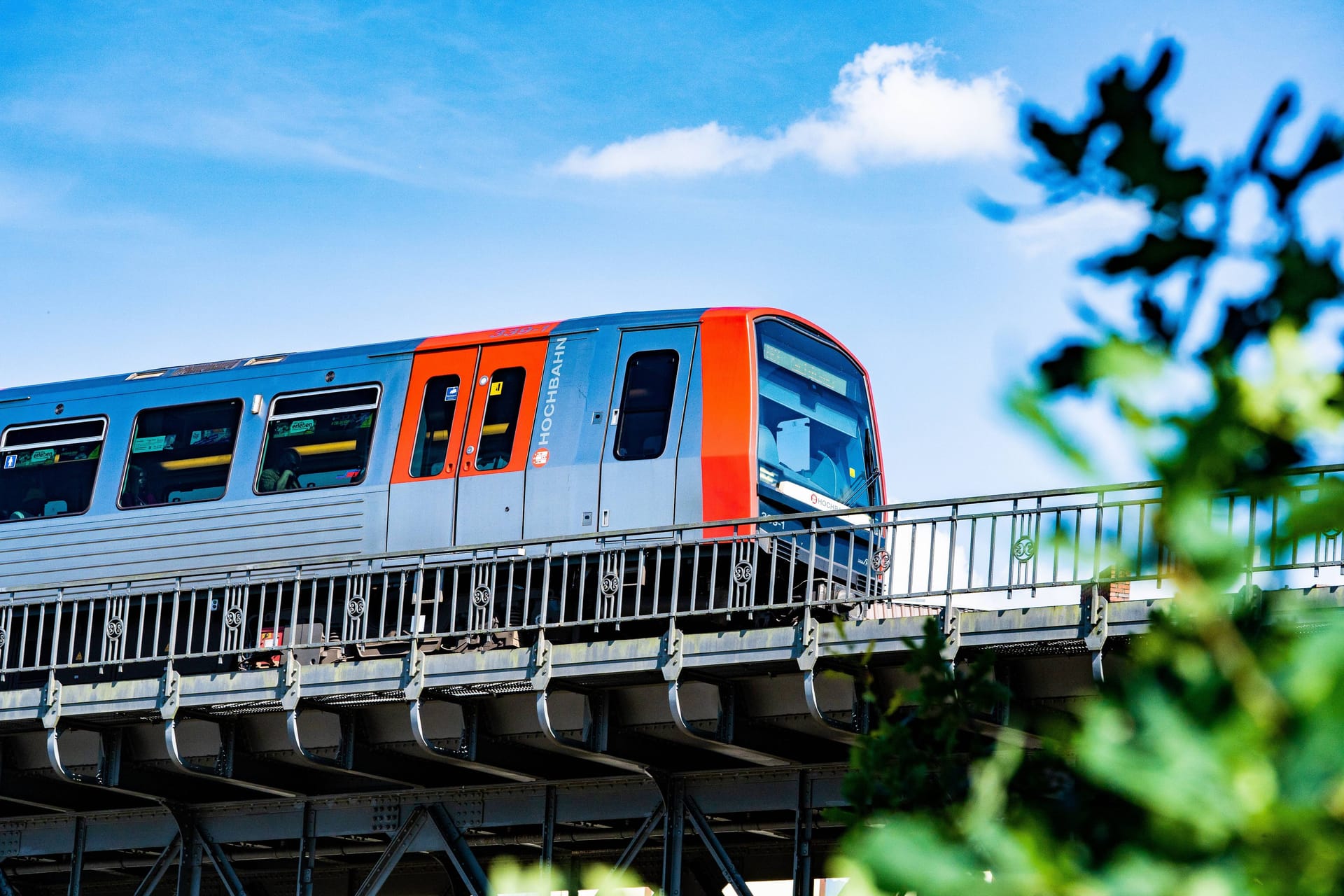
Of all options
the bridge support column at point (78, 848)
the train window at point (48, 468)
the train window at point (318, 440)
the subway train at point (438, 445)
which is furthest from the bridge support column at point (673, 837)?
the train window at point (48, 468)

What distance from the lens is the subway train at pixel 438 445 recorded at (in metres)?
15.9

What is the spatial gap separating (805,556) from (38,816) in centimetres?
850

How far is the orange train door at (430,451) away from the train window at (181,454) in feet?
7.11

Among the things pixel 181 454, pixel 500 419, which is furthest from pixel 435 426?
pixel 181 454

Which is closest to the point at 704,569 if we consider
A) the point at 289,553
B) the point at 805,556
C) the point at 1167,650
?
the point at 805,556

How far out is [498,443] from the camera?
1648 centimetres

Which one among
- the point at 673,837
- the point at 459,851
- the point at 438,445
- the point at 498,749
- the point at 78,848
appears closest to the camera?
the point at 673,837

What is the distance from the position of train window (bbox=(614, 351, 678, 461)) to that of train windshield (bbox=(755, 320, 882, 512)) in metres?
0.84

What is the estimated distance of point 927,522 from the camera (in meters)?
12.9

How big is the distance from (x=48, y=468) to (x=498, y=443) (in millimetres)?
5708

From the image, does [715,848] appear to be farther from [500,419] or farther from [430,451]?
[430,451]

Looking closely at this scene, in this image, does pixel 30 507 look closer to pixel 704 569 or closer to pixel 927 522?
pixel 704 569

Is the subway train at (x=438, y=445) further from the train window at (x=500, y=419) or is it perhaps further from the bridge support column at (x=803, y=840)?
the bridge support column at (x=803, y=840)

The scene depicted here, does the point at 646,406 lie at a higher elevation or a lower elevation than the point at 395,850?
higher
